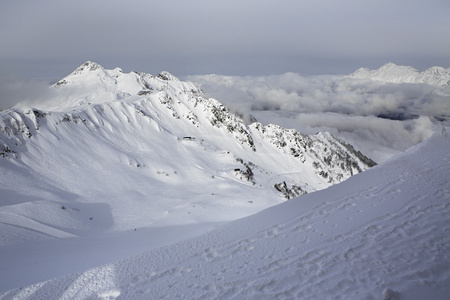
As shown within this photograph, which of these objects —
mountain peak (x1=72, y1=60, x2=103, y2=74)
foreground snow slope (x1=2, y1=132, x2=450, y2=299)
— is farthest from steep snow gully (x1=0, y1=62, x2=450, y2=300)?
mountain peak (x1=72, y1=60, x2=103, y2=74)

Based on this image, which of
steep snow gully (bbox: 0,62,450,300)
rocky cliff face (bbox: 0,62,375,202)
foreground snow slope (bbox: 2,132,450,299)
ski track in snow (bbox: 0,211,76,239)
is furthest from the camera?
rocky cliff face (bbox: 0,62,375,202)

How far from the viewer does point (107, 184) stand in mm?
34031

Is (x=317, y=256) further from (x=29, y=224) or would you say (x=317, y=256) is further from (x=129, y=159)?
(x=129, y=159)

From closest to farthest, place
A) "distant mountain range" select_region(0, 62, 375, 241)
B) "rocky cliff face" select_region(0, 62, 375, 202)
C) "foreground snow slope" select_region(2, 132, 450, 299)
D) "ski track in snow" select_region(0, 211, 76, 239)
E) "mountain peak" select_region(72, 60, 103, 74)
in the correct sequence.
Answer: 1. "foreground snow slope" select_region(2, 132, 450, 299)
2. "ski track in snow" select_region(0, 211, 76, 239)
3. "distant mountain range" select_region(0, 62, 375, 241)
4. "rocky cliff face" select_region(0, 62, 375, 202)
5. "mountain peak" select_region(72, 60, 103, 74)

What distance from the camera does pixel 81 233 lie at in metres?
19.7

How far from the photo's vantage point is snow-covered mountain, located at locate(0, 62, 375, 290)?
49.5ft

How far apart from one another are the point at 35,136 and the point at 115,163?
12.0 meters

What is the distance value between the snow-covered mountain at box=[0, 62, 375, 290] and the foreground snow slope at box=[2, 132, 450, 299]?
6533mm

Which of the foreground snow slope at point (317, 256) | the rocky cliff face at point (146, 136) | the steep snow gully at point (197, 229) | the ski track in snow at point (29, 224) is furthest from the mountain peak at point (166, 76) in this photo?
the foreground snow slope at point (317, 256)

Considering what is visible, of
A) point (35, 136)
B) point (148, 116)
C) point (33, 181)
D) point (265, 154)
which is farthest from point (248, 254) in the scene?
point (265, 154)

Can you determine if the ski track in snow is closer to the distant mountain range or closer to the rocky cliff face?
the distant mountain range

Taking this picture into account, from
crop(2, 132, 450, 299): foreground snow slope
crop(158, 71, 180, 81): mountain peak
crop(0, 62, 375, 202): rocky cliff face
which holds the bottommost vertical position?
crop(2, 132, 450, 299): foreground snow slope

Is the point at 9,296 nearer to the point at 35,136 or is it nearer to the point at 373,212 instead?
the point at 373,212

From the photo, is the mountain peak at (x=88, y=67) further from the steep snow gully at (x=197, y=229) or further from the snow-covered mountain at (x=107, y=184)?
the steep snow gully at (x=197, y=229)
